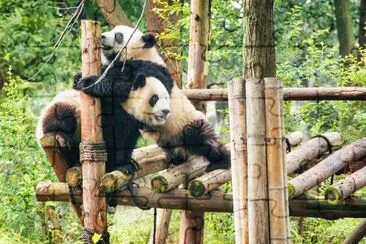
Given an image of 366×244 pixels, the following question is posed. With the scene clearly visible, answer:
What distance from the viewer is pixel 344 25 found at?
7.96 m

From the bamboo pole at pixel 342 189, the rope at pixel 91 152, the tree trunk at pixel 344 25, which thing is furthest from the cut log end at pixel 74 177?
the tree trunk at pixel 344 25

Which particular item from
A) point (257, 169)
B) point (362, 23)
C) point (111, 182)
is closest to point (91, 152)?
point (111, 182)

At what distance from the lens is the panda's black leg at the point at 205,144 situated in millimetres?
4480

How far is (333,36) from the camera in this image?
10.2 meters

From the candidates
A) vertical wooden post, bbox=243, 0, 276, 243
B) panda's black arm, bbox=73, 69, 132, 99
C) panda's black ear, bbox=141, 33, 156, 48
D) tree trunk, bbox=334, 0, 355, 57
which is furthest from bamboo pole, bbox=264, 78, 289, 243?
tree trunk, bbox=334, 0, 355, 57

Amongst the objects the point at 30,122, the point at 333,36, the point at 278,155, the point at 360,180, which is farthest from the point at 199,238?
the point at 333,36

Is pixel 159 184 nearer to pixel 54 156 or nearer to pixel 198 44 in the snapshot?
pixel 54 156

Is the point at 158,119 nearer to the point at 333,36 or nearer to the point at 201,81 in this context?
the point at 201,81

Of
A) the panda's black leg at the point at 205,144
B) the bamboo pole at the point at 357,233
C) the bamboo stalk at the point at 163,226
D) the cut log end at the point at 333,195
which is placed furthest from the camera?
the bamboo stalk at the point at 163,226

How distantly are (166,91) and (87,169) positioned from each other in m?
0.63

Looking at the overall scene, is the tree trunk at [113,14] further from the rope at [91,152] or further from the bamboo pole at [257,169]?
the bamboo pole at [257,169]

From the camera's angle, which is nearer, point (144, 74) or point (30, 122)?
point (144, 74)

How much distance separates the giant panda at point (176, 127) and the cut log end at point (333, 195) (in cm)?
71

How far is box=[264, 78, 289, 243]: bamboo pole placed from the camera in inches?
133
